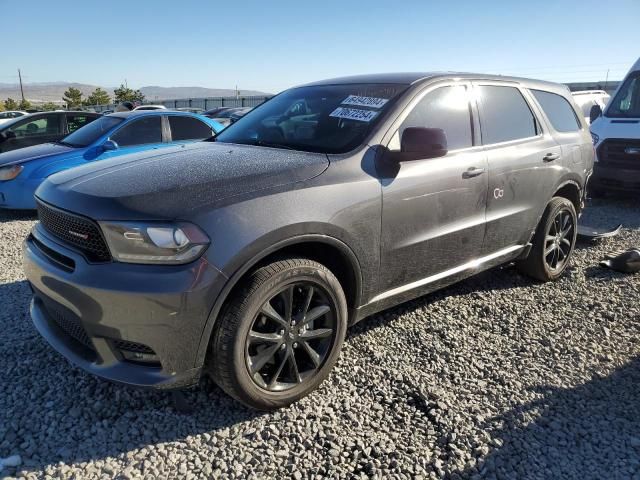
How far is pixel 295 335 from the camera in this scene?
2.58 meters

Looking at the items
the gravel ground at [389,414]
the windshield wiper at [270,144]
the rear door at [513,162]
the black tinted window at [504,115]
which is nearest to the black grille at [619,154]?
the rear door at [513,162]

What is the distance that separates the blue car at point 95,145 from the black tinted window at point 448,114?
15.6 ft

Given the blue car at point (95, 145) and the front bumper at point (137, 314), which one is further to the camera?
the blue car at point (95, 145)

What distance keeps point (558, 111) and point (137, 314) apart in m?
4.15

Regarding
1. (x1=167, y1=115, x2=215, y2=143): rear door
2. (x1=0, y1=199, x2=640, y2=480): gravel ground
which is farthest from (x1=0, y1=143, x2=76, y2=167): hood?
Result: (x1=0, y1=199, x2=640, y2=480): gravel ground

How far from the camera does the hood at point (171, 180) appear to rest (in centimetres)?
224

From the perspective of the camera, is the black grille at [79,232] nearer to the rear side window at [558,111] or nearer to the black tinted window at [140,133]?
the rear side window at [558,111]

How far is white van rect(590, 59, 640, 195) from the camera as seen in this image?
7.80 meters

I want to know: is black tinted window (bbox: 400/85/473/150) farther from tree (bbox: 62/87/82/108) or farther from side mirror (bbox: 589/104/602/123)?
tree (bbox: 62/87/82/108)

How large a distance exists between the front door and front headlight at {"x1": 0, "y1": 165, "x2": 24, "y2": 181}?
18.4 feet

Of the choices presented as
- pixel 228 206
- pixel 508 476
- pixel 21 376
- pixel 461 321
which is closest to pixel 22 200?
pixel 21 376

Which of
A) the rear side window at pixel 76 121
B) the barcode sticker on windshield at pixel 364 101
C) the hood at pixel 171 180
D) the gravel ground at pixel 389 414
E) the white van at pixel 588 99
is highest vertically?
the white van at pixel 588 99

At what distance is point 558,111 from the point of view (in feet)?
14.8

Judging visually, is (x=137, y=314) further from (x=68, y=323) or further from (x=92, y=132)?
(x=92, y=132)
